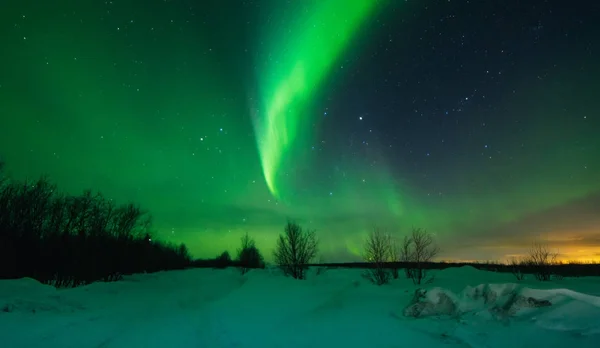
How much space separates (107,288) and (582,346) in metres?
23.7

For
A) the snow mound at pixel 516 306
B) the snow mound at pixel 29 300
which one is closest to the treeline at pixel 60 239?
the snow mound at pixel 29 300

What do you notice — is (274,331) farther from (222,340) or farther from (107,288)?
(107,288)

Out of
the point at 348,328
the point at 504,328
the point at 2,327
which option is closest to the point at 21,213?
the point at 2,327

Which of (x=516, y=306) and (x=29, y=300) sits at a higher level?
(x=516, y=306)

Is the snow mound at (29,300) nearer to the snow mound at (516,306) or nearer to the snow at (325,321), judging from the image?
the snow at (325,321)

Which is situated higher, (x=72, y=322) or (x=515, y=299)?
(x=515, y=299)

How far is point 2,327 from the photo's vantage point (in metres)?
9.61

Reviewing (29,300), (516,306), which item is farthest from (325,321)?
(29,300)

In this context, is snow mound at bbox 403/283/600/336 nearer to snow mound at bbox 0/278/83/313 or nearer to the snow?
the snow

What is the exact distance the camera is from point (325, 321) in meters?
10.9

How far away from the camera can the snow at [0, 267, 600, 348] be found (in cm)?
762


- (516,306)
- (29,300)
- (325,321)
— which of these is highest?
(516,306)

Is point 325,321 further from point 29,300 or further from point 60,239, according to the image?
point 60,239

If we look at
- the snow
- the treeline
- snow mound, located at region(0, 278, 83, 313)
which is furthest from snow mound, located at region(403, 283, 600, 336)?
the treeline
